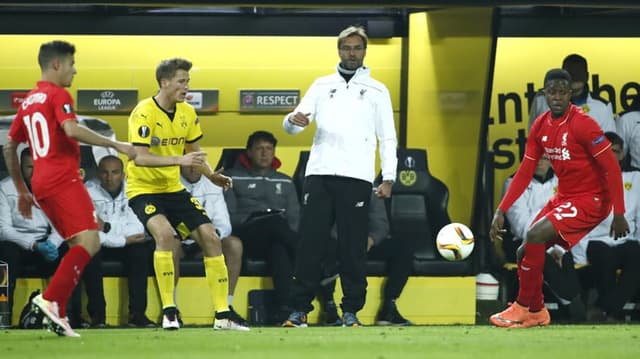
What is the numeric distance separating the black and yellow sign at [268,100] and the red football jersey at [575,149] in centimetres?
365

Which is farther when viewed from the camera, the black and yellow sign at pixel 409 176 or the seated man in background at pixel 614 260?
the black and yellow sign at pixel 409 176

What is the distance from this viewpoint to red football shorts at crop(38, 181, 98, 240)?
27.7ft

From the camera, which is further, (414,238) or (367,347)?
(414,238)

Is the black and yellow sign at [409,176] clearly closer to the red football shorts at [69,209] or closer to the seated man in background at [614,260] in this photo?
the seated man in background at [614,260]

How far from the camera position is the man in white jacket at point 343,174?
9992mm

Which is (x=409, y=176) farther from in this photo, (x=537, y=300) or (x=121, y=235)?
(x=537, y=300)

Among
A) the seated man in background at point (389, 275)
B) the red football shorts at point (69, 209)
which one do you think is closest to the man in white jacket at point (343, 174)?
the seated man in background at point (389, 275)

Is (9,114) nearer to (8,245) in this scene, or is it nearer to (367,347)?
(8,245)

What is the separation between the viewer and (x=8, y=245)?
37.4 feet

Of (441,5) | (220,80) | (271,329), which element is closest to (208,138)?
(220,80)

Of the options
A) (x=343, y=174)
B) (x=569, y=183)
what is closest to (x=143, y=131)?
(x=343, y=174)

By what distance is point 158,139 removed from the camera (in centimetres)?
923

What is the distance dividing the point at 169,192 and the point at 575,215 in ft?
9.08

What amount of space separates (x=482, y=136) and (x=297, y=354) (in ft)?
17.3
